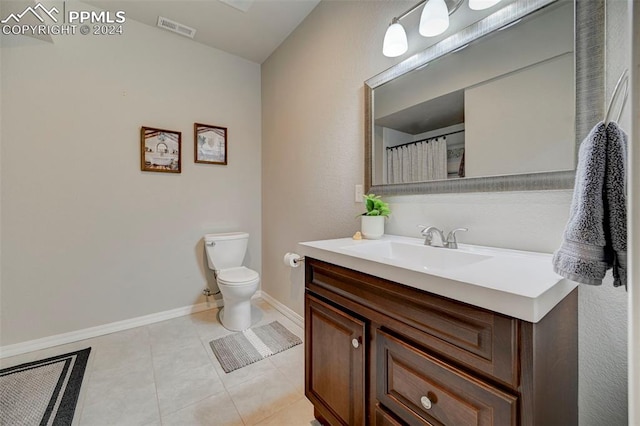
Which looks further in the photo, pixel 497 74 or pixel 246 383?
pixel 246 383

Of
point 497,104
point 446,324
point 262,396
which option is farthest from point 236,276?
point 497,104

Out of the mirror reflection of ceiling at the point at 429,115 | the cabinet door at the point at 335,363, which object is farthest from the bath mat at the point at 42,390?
the mirror reflection of ceiling at the point at 429,115

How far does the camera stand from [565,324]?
678mm

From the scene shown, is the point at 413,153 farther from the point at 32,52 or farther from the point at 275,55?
the point at 32,52

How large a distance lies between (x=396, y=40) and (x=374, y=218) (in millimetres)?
890

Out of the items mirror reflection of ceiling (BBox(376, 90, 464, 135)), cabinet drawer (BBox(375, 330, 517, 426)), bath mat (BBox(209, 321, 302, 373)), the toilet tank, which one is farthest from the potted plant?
the toilet tank

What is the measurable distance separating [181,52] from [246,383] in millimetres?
2696

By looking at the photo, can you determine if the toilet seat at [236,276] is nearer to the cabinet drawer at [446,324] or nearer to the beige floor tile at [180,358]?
the beige floor tile at [180,358]

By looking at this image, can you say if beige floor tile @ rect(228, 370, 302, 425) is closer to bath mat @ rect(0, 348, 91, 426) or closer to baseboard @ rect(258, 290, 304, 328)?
baseboard @ rect(258, 290, 304, 328)

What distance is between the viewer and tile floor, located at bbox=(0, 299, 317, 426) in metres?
1.25

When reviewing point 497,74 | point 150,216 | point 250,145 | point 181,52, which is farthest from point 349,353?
point 181,52

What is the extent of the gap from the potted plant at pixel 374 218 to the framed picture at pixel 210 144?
5.70 feet

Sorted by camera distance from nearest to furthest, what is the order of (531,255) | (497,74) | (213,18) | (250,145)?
(531,255) → (497,74) → (213,18) → (250,145)

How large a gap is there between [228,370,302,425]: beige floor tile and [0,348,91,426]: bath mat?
0.77 meters
